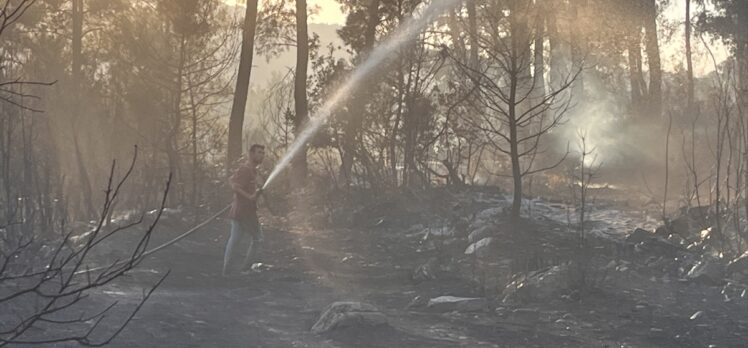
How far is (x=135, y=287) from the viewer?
1095 cm

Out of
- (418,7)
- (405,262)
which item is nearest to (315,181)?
(418,7)

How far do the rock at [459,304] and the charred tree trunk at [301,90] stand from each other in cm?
1322

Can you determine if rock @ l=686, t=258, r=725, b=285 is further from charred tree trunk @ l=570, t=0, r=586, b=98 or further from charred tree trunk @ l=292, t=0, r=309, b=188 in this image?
charred tree trunk @ l=570, t=0, r=586, b=98

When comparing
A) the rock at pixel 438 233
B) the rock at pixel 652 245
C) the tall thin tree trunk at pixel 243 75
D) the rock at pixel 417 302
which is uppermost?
the tall thin tree trunk at pixel 243 75

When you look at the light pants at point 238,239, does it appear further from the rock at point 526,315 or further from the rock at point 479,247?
the rock at point 526,315

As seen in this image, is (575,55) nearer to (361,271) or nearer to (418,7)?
(418,7)

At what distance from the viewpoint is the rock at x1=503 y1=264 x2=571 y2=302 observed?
9.70m

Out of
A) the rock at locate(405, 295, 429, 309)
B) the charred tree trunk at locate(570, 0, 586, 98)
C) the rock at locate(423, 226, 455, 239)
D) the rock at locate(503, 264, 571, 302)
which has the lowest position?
the rock at locate(405, 295, 429, 309)

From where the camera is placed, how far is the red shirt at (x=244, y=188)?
11.7 meters

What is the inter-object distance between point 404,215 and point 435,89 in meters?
3.50

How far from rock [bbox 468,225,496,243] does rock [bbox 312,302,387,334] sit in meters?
5.62

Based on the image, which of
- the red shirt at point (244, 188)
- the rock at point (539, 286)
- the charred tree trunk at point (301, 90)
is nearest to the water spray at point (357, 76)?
the charred tree trunk at point (301, 90)

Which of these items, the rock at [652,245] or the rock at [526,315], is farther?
the rock at [652,245]

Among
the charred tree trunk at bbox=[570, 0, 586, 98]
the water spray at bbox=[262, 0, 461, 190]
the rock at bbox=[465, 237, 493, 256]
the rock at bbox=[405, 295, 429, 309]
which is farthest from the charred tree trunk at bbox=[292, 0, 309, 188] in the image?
the charred tree trunk at bbox=[570, 0, 586, 98]
